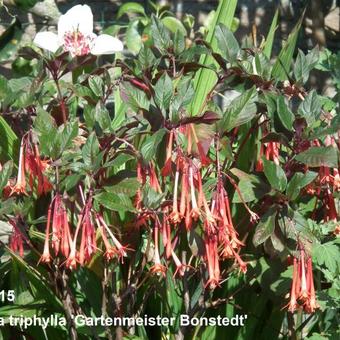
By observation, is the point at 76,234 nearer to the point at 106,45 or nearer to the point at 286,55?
the point at 106,45

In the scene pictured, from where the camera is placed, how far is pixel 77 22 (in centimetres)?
263

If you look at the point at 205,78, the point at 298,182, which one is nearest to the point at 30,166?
the point at 298,182

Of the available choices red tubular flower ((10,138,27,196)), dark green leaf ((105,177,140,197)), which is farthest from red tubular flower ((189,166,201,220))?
red tubular flower ((10,138,27,196))

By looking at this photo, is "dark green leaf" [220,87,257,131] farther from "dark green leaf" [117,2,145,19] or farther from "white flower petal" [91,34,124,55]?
"dark green leaf" [117,2,145,19]

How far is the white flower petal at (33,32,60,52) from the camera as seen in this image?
8.18 ft

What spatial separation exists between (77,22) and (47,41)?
14 centimetres

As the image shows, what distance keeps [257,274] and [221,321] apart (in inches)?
10.0

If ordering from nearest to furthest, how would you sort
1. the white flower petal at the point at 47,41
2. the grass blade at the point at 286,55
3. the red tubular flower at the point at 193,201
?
1. the red tubular flower at the point at 193,201
2. the white flower petal at the point at 47,41
3. the grass blade at the point at 286,55

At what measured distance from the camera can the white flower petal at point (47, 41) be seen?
2.49m

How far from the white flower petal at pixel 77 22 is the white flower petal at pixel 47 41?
0.02 m

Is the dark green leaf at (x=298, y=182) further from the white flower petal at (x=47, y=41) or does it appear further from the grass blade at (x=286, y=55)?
the white flower petal at (x=47, y=41)

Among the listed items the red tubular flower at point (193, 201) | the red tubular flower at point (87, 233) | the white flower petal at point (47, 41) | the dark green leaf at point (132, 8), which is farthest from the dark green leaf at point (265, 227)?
the dark green leaf at point (132, 8)

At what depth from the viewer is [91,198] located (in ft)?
6.64

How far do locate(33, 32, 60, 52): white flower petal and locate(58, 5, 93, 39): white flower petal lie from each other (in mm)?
25
